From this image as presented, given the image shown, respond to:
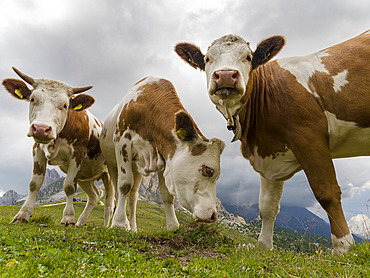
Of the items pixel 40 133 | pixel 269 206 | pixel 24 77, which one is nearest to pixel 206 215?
pixel 269 206

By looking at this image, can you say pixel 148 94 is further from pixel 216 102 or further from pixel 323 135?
pixel 323 135

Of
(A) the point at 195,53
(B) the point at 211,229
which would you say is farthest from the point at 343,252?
(A) the point at 195,53

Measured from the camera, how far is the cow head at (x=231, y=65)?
4805 millimetres

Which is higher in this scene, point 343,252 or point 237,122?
point 237,122

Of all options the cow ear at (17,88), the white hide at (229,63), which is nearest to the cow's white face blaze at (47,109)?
the cow ear at (17,88)

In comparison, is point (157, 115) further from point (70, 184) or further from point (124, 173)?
point (70, 184)

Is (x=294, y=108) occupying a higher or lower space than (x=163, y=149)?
A: higher

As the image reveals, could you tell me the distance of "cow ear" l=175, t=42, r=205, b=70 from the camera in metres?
6.17

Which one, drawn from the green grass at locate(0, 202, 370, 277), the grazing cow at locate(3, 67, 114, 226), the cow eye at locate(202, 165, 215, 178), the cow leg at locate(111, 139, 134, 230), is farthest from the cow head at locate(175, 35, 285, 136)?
the grazing cow at locate(3, 67, 114, 226)

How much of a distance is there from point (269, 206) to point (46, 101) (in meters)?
6.24

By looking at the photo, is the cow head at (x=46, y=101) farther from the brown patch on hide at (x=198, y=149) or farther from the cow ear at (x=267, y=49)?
the cow ear at (x=267, y=49)

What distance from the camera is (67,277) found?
3.23 m

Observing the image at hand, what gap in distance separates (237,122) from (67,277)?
3.92 meters

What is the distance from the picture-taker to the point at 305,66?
5.41 metres
